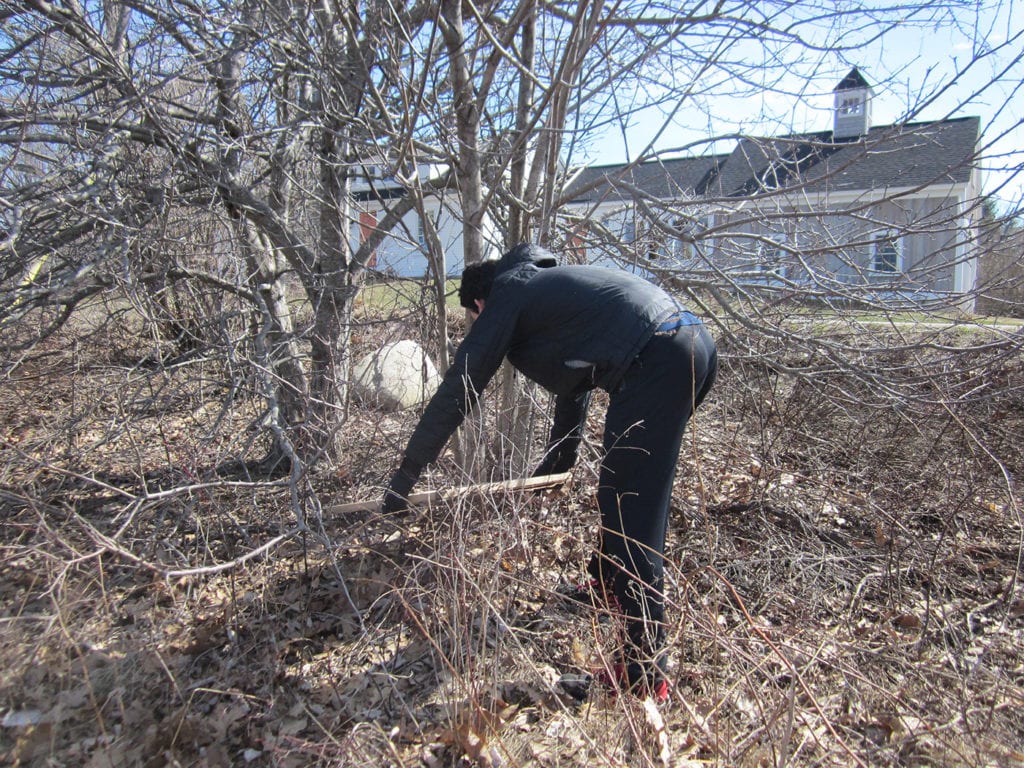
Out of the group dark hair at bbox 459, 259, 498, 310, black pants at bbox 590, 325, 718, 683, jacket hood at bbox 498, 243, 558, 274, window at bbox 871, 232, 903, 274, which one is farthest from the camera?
window at bbox 871, 232, 903, 274

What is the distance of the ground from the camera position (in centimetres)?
234

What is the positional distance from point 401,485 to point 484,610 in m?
0.77

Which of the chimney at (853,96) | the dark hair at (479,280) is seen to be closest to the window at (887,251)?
the chimney at (853,96)

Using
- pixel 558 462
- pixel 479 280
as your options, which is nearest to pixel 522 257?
pixel 479 280

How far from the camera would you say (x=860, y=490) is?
14.4ft

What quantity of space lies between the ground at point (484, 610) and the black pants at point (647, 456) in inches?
5.4

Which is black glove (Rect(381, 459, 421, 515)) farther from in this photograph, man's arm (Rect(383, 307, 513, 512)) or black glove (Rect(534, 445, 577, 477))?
black glove (Rect(534, 445, 577, 477))

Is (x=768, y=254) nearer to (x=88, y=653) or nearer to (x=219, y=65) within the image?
(x=219, y=65)

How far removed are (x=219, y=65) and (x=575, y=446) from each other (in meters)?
3.47

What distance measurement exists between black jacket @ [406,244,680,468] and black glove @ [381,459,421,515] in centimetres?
3

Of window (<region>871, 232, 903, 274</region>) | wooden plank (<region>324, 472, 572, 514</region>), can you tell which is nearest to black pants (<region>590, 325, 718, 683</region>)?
wooden plank (<region>324, 472, 572, 514</region>)

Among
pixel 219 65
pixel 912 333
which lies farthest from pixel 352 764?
pixel 912 333

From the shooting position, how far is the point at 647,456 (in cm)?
257

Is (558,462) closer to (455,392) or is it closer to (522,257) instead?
(455,392)
